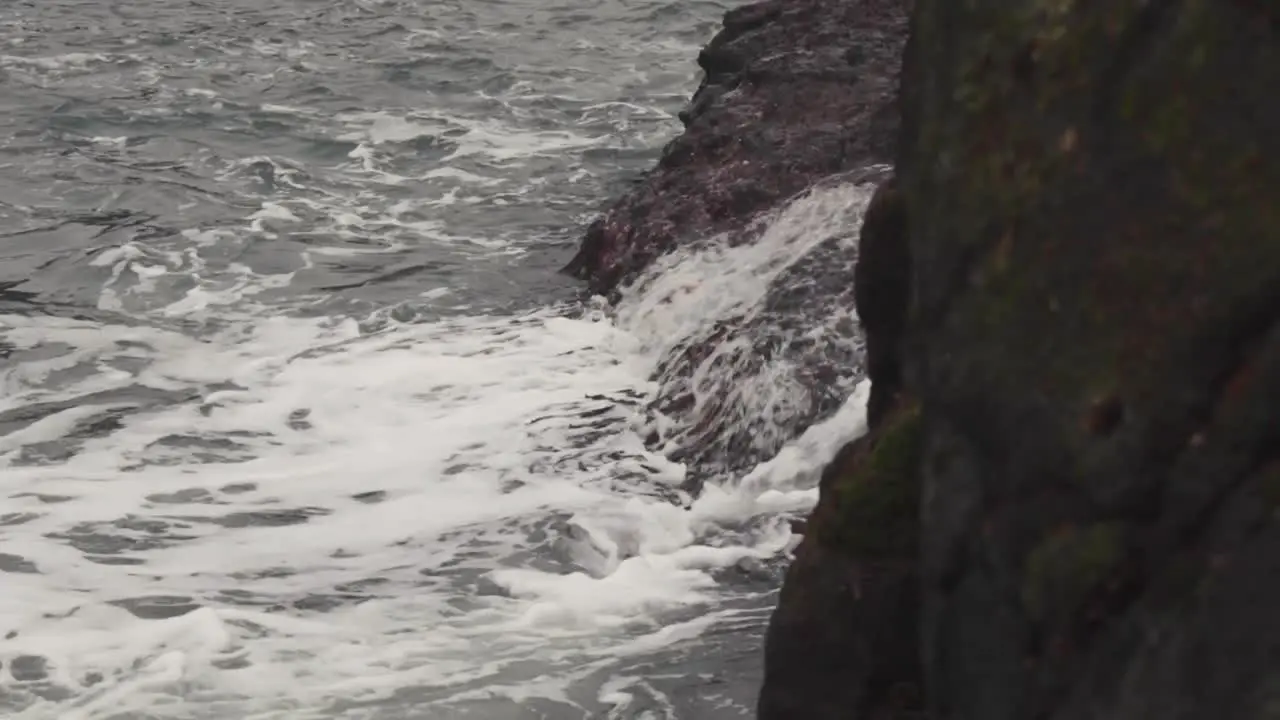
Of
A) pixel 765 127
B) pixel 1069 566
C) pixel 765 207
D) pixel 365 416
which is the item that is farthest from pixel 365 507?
pixel 1069 566

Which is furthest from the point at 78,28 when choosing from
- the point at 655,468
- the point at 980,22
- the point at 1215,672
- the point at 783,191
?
the point at 1215,672

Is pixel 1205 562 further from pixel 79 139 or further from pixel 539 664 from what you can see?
pixel 79 139

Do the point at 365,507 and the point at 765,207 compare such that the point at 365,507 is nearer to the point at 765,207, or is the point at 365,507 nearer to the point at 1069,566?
the point at 765,207

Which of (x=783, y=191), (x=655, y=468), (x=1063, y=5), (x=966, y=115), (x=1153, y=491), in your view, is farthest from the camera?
(x=783, y=191)

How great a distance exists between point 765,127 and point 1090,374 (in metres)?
8.70

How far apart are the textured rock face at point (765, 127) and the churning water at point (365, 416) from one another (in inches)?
19.3

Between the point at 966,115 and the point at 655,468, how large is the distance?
4.84 metres

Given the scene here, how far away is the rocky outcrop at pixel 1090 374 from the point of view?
3.15 m

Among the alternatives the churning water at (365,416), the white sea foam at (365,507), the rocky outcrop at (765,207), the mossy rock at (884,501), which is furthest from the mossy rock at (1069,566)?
the rocky outcrop at (765,207)

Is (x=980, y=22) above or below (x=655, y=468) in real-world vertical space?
above

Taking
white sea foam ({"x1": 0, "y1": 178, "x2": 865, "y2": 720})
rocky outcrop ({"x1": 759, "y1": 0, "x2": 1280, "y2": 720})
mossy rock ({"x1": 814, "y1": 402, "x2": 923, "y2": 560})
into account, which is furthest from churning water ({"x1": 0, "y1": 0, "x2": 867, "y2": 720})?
rocky outcrop ({"x1": 759, "y1": 0, "x2": 1280, "y2": 720})

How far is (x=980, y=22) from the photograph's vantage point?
4090mm

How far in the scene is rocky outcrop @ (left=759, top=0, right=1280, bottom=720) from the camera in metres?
3.15

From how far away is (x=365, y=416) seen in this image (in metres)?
9.77
